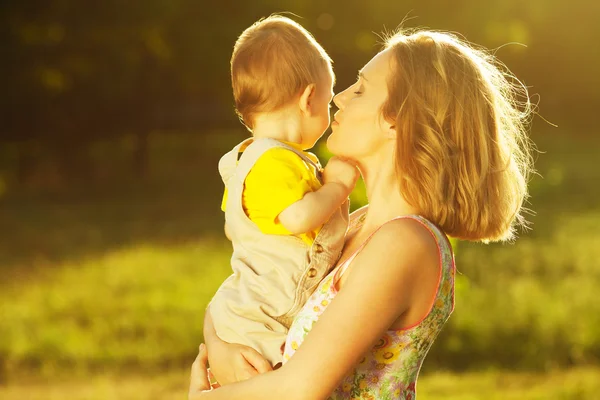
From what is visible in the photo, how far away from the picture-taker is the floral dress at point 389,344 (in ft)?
7.93

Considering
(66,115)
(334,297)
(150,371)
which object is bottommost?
(66,115)

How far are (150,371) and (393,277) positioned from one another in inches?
246

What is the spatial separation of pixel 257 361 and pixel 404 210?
0.61 m

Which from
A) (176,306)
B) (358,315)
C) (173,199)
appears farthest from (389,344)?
(173,199)

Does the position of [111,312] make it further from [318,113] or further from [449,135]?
[449,135]

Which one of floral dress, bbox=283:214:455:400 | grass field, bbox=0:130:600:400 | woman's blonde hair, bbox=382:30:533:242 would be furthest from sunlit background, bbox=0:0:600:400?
floral dress, bbox=283:214:455:400

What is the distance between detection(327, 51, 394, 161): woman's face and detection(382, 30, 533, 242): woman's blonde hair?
0.13ft

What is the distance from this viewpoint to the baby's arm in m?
2.59

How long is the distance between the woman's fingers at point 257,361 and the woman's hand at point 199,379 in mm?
216

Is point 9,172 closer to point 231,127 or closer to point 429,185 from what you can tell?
point 231,127

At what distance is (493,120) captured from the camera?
2.57 metres

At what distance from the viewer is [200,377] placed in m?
2.83

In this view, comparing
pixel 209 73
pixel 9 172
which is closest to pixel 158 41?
pixel 209 73

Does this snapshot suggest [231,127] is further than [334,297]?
Yes
